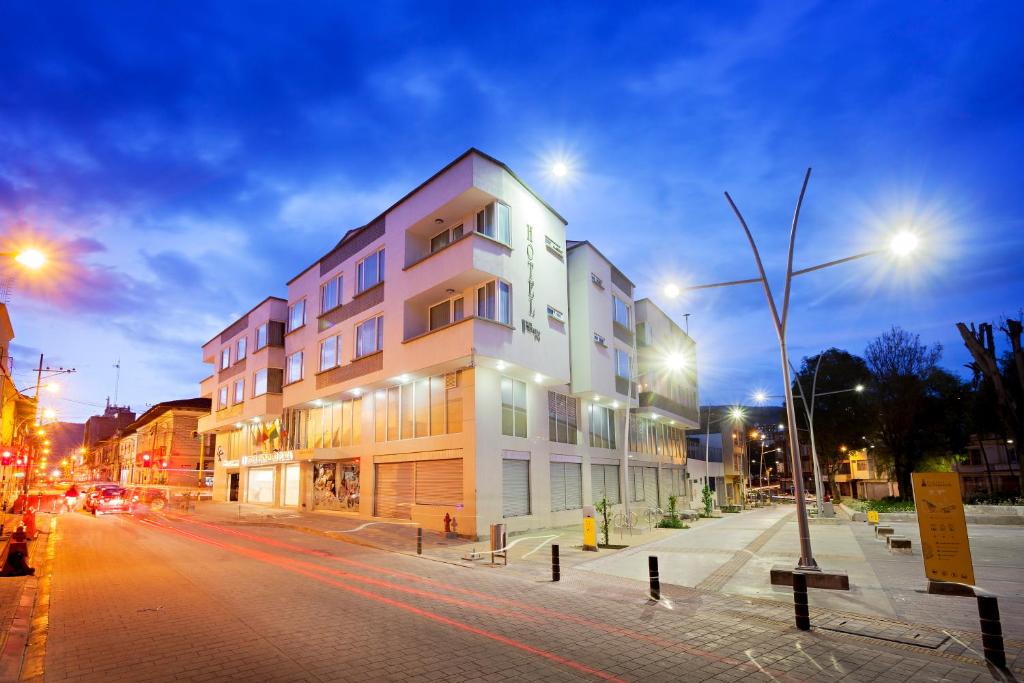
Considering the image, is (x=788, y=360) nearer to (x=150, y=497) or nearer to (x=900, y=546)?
(x=900, y=546)

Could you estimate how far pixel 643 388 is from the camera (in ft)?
125

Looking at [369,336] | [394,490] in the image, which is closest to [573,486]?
[394,490]

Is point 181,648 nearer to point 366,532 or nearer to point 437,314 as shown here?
point 366,532

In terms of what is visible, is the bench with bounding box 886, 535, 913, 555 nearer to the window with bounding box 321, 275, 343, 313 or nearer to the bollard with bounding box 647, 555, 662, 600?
the bollard with bounding box 647, 555, 662, 600

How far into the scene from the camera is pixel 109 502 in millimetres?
35844

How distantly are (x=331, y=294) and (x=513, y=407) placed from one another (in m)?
14.1

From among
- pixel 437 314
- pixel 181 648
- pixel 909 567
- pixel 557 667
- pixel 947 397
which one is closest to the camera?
pixel 557 667

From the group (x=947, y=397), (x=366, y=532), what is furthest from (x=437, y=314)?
(x=947, y=397)

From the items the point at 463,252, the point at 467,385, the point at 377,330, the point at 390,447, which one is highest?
the point at 463,252

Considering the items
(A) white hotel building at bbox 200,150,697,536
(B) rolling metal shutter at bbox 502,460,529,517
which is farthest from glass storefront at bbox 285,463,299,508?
(B) rolling metal shutter at bbox 502,460,529,517

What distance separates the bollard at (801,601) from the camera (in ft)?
29.0

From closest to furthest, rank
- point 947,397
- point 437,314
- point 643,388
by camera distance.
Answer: point 437,314 < point 643,388 < point 947,397

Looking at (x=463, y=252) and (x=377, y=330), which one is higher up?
(x=463, y=252)

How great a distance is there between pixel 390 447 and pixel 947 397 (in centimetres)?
4102
